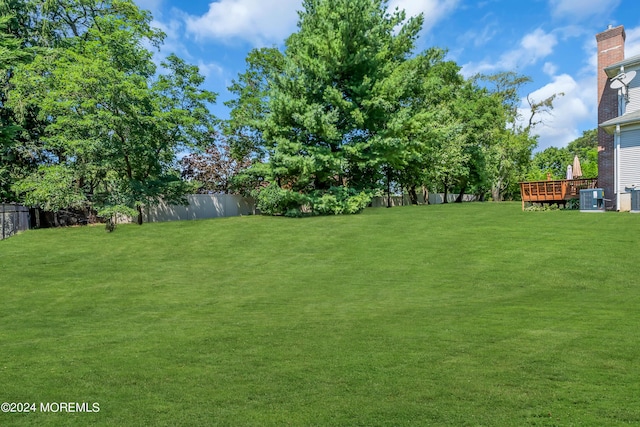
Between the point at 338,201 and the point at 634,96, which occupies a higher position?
the point at 634,96

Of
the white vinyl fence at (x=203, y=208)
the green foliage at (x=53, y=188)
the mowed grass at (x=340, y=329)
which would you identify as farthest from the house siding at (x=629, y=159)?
the green foliage at (x=53, y=188)

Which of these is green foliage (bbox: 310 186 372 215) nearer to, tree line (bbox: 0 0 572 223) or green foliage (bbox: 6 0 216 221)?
tree line (bbox: 0 0 572 223)

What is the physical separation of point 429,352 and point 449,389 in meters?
1.14

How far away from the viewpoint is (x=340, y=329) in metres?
6.46

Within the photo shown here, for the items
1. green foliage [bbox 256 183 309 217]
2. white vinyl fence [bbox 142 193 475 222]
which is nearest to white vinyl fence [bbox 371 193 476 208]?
white vinyl fence [bbox 142 193 475 222]

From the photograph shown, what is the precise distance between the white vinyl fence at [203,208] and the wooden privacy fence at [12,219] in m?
6.25

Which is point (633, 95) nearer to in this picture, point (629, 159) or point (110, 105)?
point (629, 159)

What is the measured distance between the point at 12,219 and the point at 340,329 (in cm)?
2193

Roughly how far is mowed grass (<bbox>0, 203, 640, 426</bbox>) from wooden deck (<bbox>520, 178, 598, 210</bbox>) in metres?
5.06

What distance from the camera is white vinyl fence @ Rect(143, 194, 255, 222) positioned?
86.5 ft

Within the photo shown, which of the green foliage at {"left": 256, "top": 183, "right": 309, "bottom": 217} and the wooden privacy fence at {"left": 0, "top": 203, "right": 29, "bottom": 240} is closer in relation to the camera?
the wooden privacy fence at {"left": 0, "top": 203, "right": 29, "bottom": 240}

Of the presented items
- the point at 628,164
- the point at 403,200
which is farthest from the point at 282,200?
the point at 403,200

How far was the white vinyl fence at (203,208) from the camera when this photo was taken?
1038 inches

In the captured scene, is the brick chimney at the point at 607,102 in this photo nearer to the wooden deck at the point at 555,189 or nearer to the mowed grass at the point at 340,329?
A: the wooden deck at the point at 555,189
